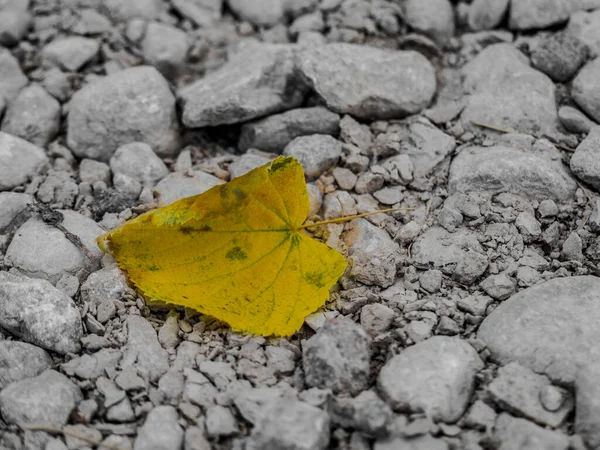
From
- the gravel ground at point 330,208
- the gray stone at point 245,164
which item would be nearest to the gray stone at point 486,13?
the gravel ground at point 330,208

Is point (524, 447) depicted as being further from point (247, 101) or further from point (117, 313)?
point (247, 101)

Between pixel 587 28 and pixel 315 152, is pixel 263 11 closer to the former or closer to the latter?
pixel 315 152

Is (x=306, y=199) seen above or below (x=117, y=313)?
above

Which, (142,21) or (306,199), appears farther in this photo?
(142,21)

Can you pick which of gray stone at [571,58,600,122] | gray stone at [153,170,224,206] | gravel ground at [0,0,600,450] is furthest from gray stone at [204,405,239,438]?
gray stone at [571,58,600,122]

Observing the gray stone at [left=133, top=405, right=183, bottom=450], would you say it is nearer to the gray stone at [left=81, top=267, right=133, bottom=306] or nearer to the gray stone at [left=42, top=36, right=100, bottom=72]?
the gray stone at [left=81, top=267, right=133, bottom=306]

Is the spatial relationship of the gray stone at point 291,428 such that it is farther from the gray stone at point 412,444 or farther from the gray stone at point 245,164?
the gray stone at point 245,164

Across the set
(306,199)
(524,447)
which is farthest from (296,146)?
(524,447)
